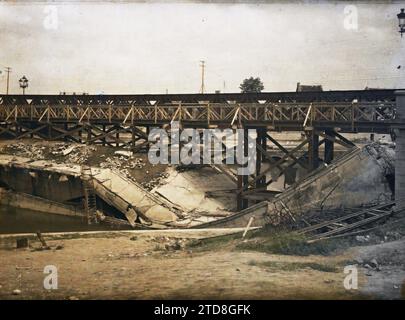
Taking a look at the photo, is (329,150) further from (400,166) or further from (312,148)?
(400,166)

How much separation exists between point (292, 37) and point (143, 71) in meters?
3.38

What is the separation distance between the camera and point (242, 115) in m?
11.9

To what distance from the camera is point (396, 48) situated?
347 inches

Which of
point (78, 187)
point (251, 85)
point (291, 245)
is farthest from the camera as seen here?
point (78, 187)

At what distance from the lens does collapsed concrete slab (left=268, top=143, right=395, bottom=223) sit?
32.4ft

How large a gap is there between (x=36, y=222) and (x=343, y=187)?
8.20 metres

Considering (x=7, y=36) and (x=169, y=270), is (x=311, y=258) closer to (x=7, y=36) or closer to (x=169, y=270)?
(x=169, y=270)

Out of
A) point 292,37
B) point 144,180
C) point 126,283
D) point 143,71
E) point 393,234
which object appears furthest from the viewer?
point 144,180

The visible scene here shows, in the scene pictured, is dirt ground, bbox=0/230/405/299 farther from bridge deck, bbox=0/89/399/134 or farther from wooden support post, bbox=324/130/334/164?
wooden support post, bbox=324/130/334/164

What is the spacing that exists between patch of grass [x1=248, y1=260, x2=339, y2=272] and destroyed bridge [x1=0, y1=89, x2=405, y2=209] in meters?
2.87

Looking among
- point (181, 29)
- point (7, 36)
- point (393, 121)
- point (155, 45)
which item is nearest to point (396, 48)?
point (393, 121)

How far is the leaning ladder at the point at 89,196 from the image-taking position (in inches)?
473

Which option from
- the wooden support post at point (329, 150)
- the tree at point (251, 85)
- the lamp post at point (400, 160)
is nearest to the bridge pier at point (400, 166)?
the lamp post at point (400, 160)

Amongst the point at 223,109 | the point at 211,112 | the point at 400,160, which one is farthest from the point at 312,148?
the point at 211,112
